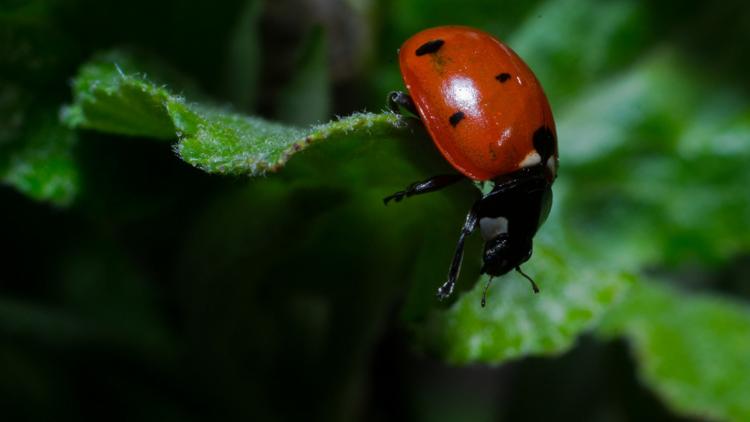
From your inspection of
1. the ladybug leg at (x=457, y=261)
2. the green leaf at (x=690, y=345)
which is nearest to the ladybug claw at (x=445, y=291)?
the ladybug leg at (x=457, y=261)

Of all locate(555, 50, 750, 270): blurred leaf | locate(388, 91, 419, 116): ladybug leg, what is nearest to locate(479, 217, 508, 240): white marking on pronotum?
locate(388, 91, 419, 116): ladybug leg

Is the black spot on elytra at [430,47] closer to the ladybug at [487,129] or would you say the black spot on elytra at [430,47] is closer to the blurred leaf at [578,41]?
the ladybug at [487,129]

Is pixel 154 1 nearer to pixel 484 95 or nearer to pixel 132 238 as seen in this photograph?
pixel 132 238

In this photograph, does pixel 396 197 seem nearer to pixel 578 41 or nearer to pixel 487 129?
pixel 487 129

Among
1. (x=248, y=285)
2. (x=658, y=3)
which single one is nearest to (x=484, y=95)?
(x=248, y=285)

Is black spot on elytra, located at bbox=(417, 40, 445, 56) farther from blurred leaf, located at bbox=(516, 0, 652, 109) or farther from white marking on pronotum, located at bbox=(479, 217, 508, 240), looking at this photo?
blurred leaf, located at bbox=(516, 0, 652, 109)

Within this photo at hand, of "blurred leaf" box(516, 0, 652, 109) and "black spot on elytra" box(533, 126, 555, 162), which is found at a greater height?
"black spot on elytra" box(533, 126, 555, 162)
